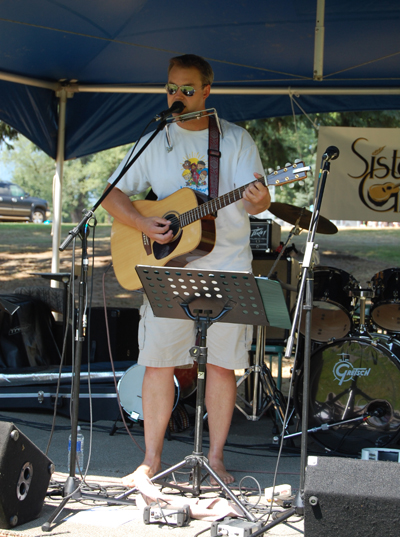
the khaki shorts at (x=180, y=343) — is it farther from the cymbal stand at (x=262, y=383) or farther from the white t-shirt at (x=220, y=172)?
the cymbal stand at (x=262, y=383)

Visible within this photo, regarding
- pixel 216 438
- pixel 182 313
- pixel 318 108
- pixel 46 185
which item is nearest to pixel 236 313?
pixel 182 313

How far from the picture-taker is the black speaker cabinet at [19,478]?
229cm

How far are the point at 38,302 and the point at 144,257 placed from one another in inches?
89.9

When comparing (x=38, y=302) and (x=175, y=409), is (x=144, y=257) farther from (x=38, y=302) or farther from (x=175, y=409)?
(x=38, y=302)

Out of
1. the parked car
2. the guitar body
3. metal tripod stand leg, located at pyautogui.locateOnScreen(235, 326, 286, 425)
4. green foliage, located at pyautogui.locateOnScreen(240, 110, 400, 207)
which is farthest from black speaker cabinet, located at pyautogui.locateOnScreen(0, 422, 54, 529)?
the parked car

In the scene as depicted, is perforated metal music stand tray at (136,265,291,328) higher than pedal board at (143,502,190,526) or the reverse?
higher

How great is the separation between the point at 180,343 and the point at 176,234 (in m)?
0.56

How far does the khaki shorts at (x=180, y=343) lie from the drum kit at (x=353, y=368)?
3.00 ft

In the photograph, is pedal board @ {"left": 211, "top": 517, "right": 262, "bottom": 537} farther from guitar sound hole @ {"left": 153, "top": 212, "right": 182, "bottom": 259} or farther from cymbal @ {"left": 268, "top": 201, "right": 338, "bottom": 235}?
cymbal @ {"left": 268, "top": 201, "right": 338, "bottom": 235}

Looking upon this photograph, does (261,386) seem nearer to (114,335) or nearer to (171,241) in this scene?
(114,335)

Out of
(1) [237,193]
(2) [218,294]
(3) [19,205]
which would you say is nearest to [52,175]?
(3) [19,205]

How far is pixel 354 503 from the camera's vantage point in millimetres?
1950

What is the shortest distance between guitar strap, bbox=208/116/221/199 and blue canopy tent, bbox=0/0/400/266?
105 cm

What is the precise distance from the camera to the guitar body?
3012mm
